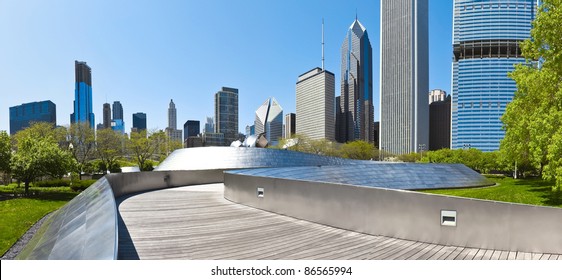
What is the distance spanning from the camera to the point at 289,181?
964 cm

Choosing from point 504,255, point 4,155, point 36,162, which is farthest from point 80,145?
point 504,255

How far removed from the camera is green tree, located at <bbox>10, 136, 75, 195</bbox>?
25938 mm

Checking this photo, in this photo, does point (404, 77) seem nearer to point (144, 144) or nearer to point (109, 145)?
point (144, 144)

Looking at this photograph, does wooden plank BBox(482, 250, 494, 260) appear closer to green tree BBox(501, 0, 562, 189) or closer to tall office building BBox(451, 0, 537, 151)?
green tree BBox(501, 0, 562, 189)

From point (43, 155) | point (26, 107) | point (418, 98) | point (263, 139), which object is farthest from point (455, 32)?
point (26, 107)

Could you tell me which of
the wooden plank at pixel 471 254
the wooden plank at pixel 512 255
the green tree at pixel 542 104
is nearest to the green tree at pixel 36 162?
the wooden plank at pixel 471 254

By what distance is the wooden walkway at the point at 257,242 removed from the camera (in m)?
5.94

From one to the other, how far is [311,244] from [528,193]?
17161 mm

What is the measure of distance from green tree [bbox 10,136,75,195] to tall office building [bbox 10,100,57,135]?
171 metres

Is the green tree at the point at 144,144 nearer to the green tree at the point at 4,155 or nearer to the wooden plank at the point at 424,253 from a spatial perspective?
the green tree at the point at 4,155

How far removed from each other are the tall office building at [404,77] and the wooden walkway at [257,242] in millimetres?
176508

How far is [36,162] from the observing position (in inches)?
1029

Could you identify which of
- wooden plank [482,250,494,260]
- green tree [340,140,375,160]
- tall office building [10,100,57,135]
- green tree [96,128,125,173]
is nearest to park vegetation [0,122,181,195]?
green tree [96,128,125,173]
